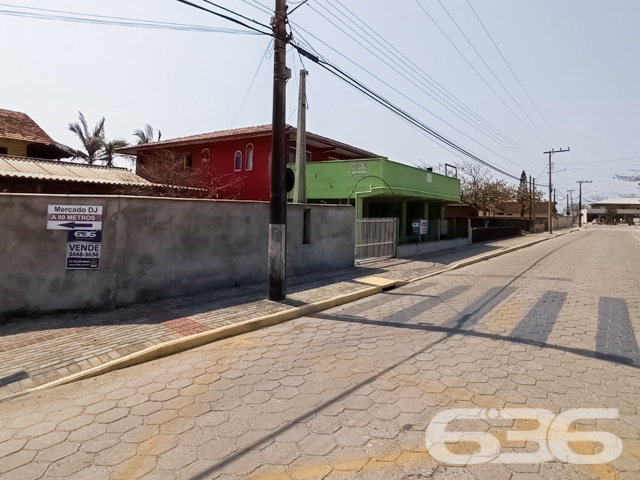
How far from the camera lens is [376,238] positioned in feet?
49.2

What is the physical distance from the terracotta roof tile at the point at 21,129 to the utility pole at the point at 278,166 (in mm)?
17272

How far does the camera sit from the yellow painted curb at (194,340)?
175 inches

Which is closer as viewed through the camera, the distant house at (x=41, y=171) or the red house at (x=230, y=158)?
the distant house at (x=41, y=171)

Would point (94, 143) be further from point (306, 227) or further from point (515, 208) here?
point (515, 208)

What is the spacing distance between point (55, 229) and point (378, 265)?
9.72 m

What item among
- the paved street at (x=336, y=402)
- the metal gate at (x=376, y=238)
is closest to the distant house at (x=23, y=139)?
the metal gate at (x=376, y=238)

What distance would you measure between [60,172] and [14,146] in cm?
657

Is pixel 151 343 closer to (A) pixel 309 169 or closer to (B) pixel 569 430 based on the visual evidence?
(B) pixel 569 430

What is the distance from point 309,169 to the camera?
722 inches

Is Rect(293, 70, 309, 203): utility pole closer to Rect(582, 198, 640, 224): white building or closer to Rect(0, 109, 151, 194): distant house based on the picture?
Rect(0, 109, 151, 194): distant house

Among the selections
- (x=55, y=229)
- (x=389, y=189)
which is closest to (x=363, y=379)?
(x=55, y=229)

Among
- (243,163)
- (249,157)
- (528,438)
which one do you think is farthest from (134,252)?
(243,163)

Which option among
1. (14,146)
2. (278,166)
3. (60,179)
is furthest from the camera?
(14,146)

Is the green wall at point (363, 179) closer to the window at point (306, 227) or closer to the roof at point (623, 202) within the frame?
the window at point (306, 227)
